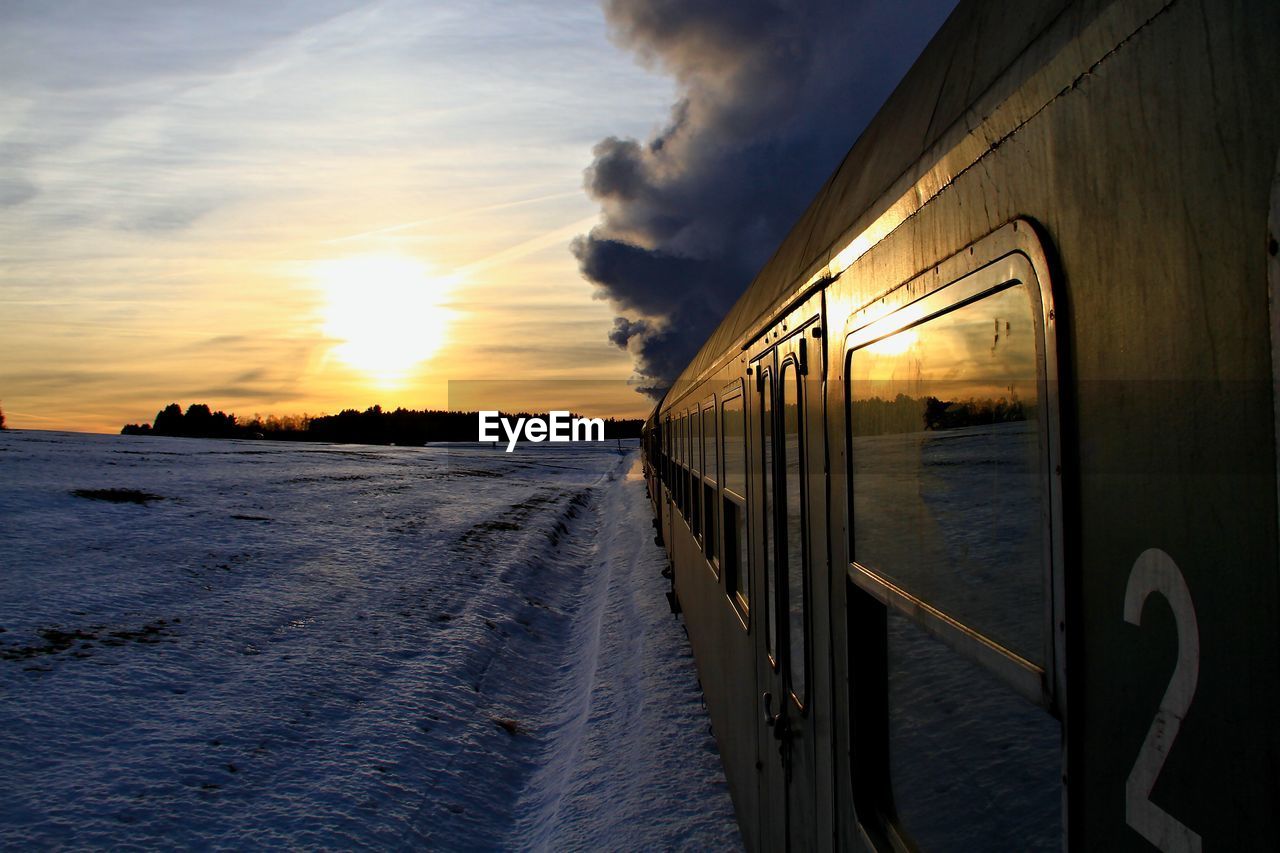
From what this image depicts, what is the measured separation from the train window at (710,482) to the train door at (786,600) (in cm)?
174

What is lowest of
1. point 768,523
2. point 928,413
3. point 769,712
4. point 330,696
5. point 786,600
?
point 330,696

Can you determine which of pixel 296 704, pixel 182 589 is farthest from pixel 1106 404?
pixel 182 589

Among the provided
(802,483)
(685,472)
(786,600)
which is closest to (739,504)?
(786,600)

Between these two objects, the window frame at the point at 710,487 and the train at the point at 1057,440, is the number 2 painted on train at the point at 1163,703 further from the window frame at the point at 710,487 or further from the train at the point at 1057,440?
the window frame at the point at 710,487

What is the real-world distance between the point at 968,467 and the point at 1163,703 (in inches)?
20.1

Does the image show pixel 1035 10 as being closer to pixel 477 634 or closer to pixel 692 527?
pixel 692 527

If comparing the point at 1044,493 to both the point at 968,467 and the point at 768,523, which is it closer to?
the point at 968,467

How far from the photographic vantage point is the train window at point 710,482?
5146mm

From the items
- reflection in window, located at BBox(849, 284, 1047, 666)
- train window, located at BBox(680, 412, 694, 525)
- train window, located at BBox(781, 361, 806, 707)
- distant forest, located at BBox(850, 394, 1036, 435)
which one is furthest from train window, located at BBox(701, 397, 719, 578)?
reflection in window, located at BBox(849, 284, 1047, 666)

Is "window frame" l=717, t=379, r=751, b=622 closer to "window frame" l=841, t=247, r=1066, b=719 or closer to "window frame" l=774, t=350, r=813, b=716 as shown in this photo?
"window frame" l=774, t=350, r=813, b=716

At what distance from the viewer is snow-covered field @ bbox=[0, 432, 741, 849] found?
5.13 meters

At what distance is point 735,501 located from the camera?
413cm

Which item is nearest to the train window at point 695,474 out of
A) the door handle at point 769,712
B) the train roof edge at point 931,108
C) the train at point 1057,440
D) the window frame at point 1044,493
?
the door handle at point 769,712

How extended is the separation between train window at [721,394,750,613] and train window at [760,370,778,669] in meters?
0.48
